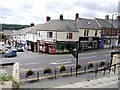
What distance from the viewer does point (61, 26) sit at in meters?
37.6

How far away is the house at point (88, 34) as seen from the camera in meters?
39.4

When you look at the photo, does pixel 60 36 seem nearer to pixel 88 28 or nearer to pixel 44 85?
pixel 88 28

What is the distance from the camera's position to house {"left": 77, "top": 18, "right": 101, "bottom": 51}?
129ft

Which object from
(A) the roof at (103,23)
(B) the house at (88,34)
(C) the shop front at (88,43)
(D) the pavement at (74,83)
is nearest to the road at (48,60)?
(D) the pavement at (74,83)

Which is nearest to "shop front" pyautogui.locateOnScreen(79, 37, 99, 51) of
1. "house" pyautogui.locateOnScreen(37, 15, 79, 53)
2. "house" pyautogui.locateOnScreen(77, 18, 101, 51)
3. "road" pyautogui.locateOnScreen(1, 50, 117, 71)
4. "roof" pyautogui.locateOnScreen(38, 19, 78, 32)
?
"house" pyautogui.locateOnScreen(77, 18, 101, 51)

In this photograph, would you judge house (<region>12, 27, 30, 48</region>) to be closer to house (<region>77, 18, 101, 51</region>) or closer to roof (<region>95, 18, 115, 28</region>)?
house (<region>77, 18, 101, 51</region>)

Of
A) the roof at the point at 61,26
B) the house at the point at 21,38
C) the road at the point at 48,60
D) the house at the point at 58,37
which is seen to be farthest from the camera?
the house at the point at 21,38

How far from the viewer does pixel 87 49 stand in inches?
1609

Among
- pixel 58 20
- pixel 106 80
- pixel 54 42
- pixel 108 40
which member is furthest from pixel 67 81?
pixel 108 40

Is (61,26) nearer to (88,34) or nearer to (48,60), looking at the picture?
(88,34)

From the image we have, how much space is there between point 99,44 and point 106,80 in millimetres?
28457

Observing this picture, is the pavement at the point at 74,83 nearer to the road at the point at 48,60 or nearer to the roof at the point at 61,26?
the road at the point at 48,60

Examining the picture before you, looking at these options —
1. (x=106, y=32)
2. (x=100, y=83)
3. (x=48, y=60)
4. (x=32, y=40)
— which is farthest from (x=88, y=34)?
(x=100, y=83)

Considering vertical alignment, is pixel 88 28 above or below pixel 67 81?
above
